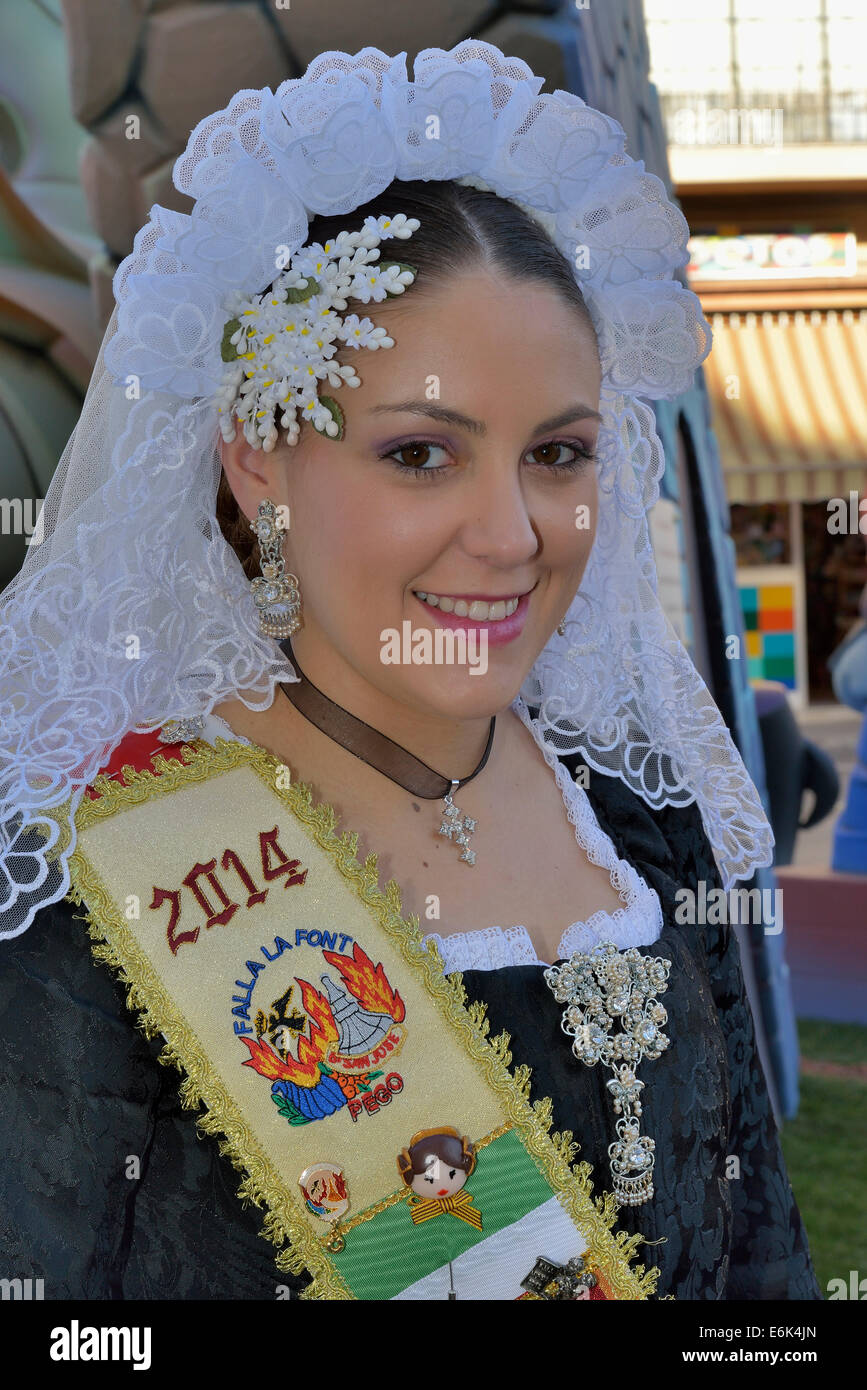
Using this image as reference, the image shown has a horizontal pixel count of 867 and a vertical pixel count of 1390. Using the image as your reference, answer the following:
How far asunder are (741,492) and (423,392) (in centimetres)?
808

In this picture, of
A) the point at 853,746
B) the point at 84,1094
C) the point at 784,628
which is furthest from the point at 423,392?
the point at 784,628

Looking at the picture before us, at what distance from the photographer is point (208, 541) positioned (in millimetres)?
1493

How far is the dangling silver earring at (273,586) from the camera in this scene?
55.9 inches

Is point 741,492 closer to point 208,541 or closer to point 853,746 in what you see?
point 853,746

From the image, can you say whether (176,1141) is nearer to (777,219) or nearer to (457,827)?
(457,827)

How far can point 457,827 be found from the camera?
59.0 inches

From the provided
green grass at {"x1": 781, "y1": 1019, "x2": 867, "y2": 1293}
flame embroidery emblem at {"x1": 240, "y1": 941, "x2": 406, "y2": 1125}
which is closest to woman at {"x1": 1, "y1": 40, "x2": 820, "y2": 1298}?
flame embroidery emblem at {"x1": 240, "y1": 941, "x2": 406, "y2": 1125}

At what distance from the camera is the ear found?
1.41 meters

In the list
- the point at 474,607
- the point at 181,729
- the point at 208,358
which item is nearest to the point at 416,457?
the point at 474,607

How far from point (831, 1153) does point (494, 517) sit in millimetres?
3668

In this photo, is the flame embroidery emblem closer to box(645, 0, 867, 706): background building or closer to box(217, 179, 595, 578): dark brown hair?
box(217, 179, 595, 578): dark brown hair

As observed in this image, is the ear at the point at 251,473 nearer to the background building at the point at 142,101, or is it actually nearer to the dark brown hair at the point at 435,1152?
the dark brown hair at the point at 435,1152

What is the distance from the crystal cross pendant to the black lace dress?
14 cm

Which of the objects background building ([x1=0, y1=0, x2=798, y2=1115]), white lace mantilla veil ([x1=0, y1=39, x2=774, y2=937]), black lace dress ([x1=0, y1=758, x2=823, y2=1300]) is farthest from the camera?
background building ([x1=0, y1=0, x2=798, y2=1115])
